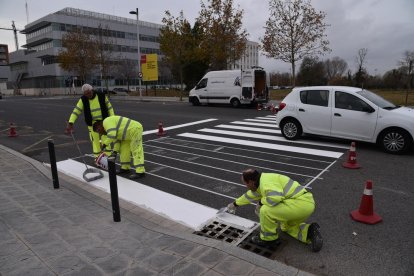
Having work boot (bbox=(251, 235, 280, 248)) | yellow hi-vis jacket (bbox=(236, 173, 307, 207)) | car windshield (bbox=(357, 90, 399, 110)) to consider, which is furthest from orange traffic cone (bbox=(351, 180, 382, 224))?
car windshield (bbox=(357, 90, 399, 110))

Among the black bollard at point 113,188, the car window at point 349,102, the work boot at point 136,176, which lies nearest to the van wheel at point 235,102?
the car window at point 349,102

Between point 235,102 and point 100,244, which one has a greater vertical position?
point 235,102

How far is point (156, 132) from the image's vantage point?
12.0m

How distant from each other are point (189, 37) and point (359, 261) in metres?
30.2

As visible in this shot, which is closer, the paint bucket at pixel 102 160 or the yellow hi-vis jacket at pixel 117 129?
the yellow hi-vis jacket at pixel 117 129

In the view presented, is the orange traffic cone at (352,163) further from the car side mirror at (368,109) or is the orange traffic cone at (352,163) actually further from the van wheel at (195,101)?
the van wheel at (195,101)

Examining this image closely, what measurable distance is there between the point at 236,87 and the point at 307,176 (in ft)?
48.5

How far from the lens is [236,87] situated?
20.6 meters

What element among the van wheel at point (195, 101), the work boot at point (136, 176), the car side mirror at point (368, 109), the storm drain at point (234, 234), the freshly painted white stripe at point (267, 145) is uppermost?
the car side mirror at point (368, 109)

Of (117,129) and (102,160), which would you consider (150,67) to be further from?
Answer: (117,129)

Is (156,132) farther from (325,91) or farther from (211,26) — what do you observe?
(211,26)

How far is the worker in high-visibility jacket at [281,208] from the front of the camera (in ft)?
12.0

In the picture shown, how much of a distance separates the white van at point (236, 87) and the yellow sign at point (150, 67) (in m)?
11.9

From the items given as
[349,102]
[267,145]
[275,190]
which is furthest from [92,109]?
[349,102]
